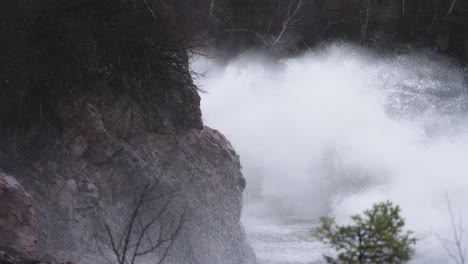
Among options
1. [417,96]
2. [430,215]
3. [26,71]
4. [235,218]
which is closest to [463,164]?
[430,215]

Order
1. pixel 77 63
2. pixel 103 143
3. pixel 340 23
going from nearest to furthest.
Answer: pixel 77 63
pixel 103 143
pixel 340 23

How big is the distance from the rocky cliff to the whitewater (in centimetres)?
322

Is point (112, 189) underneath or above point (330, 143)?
underneath

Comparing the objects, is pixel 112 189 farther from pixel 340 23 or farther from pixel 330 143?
pixel 340 23

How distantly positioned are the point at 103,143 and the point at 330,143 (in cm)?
964

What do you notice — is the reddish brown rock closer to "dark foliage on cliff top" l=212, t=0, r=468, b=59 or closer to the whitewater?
the whitewater

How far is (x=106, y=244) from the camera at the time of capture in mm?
6074

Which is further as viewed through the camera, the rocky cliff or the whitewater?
the whitewater

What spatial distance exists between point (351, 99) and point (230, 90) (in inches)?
152

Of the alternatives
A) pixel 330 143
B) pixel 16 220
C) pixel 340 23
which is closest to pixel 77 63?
pixel 16 220

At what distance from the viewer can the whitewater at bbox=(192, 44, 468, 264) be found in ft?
41.9

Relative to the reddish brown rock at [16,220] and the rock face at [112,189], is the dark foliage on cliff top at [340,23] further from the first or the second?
the reddish brown rock at [16,220]

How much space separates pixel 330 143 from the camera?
15406 mm

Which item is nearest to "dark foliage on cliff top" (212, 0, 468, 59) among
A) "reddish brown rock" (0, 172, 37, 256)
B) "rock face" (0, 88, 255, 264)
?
"rock face" (0, 88, 255, 264)
